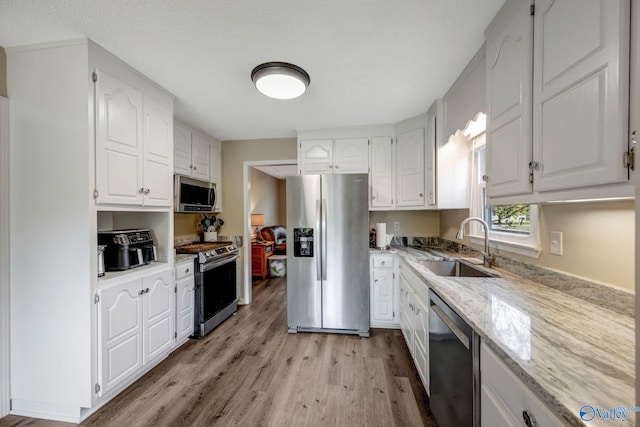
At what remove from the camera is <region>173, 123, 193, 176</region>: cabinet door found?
2.84m

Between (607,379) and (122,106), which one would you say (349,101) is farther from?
(607,379)

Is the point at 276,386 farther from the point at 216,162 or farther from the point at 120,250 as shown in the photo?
the point at 216,162

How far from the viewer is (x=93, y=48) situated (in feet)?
5.30

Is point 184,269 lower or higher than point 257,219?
lower

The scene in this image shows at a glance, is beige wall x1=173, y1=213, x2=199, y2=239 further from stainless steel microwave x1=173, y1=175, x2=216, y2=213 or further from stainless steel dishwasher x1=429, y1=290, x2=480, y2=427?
stainless steel dishwasher x1=429, y1=290, x2=480, y2=427

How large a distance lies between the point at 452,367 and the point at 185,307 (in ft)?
7.80

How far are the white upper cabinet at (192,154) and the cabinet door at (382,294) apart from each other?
8.08 ft

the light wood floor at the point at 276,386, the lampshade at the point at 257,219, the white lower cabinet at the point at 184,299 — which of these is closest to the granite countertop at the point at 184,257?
the white lower cabinet at the point at 184,299

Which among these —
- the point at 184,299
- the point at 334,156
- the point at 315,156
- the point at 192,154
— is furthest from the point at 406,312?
the point at 192,154

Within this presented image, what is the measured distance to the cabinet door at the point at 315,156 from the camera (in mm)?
3205

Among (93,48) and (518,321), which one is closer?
(518,321)

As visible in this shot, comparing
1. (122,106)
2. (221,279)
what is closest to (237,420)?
(221,279)

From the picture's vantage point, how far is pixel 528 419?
702mm

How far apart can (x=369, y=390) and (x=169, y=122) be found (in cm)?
276
